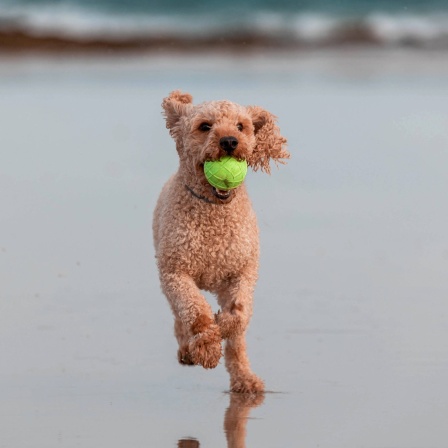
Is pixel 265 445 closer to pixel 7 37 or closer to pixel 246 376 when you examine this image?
pixel 246 376

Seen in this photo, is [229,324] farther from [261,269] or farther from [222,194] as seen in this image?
[261,269]

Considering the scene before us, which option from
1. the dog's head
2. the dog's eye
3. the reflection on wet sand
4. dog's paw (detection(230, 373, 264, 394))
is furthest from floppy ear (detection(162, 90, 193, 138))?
the reflection on wet sand

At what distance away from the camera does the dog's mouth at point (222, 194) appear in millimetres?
7902

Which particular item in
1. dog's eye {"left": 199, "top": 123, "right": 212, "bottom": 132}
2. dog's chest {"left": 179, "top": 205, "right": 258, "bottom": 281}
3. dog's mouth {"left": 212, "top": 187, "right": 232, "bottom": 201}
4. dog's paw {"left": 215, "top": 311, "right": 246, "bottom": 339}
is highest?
dog's eye {"left": 199, "top": 123, "right": 212, "bottom": 132}

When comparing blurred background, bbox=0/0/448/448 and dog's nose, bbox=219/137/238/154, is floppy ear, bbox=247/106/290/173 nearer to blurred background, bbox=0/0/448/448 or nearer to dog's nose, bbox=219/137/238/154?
dog's nose, bbox=219/137/238/154

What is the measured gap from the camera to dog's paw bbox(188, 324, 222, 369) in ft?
24.6

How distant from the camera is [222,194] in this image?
791 centimetres

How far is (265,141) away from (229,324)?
988 millimetres

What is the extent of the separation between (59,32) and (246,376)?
22501mm

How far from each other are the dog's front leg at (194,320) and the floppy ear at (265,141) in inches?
27.6

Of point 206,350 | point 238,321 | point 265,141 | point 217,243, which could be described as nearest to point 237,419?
point 206,350

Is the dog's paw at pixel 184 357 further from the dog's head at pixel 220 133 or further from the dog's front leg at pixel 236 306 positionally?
the dog's head at pixel 220 133

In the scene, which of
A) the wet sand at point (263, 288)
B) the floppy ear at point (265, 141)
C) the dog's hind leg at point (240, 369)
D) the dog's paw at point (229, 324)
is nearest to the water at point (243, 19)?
the wet sand at point (263, 288)

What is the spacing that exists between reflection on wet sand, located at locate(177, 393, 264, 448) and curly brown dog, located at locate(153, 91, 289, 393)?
18cm
